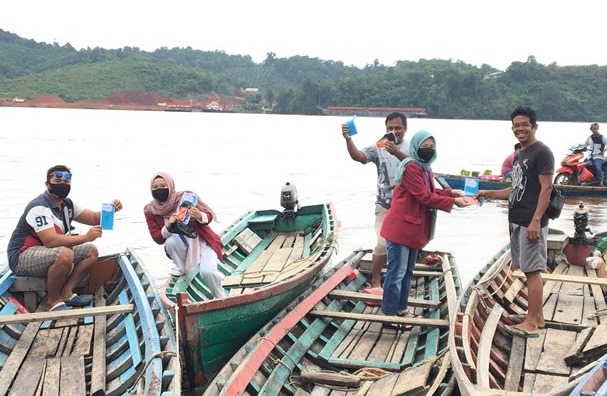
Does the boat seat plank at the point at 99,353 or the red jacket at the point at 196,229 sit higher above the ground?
the red jacket at the point at 196,229

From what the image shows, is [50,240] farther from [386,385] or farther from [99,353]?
[386,385]

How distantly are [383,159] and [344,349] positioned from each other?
2132 mm

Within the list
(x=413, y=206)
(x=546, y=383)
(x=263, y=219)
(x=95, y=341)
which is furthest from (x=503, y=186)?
(x=95, y=341)

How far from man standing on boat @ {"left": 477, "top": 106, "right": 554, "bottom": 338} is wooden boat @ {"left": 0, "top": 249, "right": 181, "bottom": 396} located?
2943mm

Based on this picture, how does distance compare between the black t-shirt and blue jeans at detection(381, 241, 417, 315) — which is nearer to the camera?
the black t-shirt

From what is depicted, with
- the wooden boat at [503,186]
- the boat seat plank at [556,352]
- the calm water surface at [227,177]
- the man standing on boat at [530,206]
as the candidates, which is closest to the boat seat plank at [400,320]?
the man standing on boat at [530,206]

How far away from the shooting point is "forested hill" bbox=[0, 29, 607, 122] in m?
88.6

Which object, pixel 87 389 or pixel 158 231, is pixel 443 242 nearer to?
pixel 158 231

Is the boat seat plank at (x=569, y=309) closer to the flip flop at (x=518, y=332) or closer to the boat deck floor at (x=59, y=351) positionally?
the flip flop at (x=518, y=332)

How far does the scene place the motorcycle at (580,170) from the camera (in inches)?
751

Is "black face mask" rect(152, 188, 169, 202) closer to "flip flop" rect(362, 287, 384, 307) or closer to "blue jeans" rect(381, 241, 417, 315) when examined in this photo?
"blue jeans" rect(381, 241, 417, 315)

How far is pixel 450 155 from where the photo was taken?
43000 millimetres

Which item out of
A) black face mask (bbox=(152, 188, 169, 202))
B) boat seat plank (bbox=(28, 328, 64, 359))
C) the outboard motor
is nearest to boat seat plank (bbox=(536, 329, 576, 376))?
black face mask (bbox=(152, 188, 169, 202))

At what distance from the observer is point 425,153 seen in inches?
234
